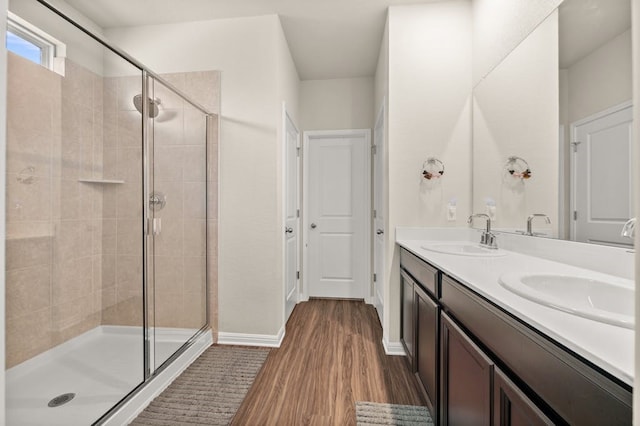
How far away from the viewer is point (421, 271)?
1.66m

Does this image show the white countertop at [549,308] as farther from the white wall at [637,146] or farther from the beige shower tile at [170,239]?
the beige shower tile at [170,239]

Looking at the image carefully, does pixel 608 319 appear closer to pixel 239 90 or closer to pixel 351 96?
pixel 239 90

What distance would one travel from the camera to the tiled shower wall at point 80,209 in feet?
4.12

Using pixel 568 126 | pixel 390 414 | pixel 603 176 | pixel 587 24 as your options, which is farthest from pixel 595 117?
pixel 390 414

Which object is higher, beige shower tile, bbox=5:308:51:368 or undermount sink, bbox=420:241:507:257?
undermount sink, bbox=420:241:507:257

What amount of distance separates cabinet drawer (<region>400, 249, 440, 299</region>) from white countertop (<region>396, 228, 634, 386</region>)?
0.17 feet

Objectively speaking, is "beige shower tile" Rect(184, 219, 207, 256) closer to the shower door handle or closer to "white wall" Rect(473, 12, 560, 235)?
the shower door handle

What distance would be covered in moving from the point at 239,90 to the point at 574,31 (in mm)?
2125

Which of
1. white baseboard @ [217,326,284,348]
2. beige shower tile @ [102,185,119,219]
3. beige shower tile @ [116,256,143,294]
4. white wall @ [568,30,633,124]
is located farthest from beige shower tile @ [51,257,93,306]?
white wall @ [568,30,633,124]

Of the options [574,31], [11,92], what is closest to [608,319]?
[574,31]

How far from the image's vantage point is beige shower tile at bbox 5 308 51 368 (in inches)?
46.9

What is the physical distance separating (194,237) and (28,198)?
1.10 m

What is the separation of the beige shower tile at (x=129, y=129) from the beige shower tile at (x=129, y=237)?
463mm

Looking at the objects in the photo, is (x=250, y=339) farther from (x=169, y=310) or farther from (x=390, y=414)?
(x=390, y=414)
